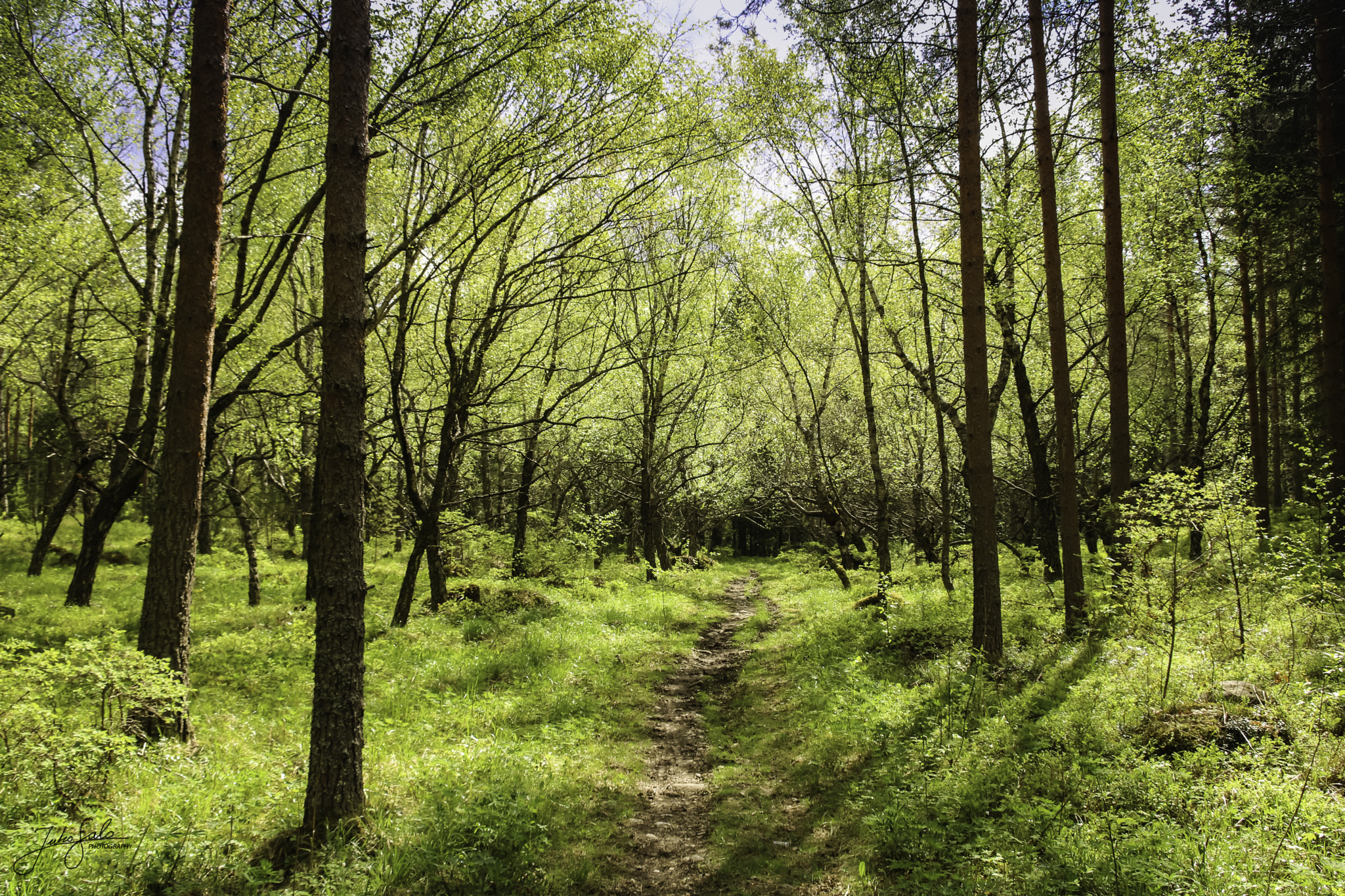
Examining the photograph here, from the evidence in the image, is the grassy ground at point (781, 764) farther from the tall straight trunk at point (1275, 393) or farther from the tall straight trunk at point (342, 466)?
the tall straight trunk at point (1275, 393)

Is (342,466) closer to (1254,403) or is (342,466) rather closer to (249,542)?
(249,542)

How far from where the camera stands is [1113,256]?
990 centimetres

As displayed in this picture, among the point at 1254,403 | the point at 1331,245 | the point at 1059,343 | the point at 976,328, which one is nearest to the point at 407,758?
the point at 976,328

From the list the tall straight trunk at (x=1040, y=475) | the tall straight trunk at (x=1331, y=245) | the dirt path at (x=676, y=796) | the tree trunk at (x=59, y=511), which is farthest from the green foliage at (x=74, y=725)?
the tall straight trunk at (x=1331, y=245)

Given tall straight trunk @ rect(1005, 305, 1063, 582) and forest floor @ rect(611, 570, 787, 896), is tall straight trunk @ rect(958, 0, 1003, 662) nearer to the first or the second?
forest floor @ rect(611, 570, 787, 896)

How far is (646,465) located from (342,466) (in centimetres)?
1527

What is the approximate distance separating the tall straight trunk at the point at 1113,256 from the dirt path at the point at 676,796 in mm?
7472

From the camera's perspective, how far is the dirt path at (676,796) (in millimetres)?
4902

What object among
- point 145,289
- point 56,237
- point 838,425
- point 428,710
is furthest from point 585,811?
point 838,425

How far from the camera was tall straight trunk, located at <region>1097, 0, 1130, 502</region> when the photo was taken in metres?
9.62

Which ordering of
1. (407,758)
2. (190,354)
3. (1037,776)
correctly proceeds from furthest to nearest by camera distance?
1. (190,354)
2. (407,758)
3. (1037,776)
